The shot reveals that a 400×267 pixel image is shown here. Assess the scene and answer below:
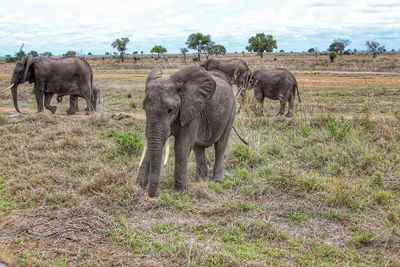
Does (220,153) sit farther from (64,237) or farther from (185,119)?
(64,237)

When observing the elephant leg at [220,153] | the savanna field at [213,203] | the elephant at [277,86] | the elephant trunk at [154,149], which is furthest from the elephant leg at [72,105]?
the elephant trunk at [154,149]

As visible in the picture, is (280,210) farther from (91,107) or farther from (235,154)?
(91,107)

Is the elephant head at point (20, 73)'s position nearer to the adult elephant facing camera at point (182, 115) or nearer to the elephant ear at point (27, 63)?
the elephant ear at point (27, 63)

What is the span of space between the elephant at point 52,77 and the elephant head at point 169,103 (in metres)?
8.70

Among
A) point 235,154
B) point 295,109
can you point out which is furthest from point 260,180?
point 295,109

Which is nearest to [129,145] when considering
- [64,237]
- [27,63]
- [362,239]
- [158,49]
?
[64,237]

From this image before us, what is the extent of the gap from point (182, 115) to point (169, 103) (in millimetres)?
425

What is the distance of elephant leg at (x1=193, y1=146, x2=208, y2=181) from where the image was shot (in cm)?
852

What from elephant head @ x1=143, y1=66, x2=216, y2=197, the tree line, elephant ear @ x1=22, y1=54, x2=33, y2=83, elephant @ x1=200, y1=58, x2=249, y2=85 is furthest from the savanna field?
the tree line

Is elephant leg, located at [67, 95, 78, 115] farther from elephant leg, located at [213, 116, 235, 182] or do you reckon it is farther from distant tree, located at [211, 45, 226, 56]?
distant tree, located at [211, 45, 226, 56]

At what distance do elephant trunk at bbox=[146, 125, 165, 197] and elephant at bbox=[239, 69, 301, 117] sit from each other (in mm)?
9563

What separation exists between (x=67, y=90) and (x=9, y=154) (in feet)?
20.6

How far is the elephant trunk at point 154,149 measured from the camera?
6.62 meters

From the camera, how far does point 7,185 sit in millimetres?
7727
